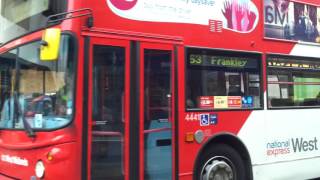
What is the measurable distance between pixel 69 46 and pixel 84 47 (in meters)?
0.16

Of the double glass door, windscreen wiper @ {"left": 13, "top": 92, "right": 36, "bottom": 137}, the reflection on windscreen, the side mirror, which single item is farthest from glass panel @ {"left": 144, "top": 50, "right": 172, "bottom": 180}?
windscreen wiper @ {"left": 13, "top": 92, "right": 36, "bottom": 137}

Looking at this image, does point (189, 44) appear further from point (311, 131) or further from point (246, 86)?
point (311, 131)

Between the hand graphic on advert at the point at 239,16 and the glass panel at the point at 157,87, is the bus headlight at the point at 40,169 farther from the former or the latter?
the hand graphic on advert at the point at 239,16

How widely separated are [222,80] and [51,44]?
2559 millimetres

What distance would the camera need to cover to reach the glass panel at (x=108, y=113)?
5910 millimetres

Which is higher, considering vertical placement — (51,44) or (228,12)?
(228,12)

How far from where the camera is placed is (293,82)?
8.14m

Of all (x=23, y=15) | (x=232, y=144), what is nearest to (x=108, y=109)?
(x=23, y=15)

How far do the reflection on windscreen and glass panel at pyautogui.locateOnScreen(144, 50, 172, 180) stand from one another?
1.02 meters

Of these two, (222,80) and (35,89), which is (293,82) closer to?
(222,80)

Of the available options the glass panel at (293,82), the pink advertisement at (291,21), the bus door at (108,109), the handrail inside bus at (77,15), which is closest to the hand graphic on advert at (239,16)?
the pink advertisement at (291,21)

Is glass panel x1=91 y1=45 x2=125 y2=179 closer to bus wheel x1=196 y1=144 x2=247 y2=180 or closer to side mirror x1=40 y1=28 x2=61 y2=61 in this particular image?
side mirror x1=40 y1=28 x2=61 y2=61

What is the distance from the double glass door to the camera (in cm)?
593

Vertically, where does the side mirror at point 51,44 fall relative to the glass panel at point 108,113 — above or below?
above
